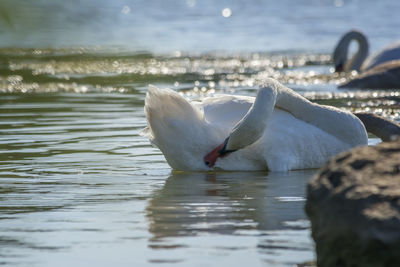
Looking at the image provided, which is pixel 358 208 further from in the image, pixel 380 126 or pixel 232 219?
pixel 380 126

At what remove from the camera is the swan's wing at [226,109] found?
27.0ft

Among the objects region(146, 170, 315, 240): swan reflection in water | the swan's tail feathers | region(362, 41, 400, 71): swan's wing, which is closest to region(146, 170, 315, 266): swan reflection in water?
region(146, 170, 315, 240): swan reflection in water

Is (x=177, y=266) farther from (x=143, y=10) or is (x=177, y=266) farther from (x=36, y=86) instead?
(x=143, y=10)

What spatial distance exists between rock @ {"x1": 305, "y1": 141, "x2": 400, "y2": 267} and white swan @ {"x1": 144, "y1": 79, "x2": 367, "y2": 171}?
3159mm

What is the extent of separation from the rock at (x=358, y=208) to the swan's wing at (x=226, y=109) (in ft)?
12.1

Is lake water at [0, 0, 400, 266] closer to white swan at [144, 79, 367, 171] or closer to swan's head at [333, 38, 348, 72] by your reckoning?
white swan at [144, 79, 367, 171]

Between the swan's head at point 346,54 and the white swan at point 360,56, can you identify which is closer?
the white swan at point 360,56

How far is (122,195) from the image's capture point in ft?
22.5

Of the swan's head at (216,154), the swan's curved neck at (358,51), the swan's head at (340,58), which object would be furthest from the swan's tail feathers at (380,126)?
the swan's curved neck at (358,51)

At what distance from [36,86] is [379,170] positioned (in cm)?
1208

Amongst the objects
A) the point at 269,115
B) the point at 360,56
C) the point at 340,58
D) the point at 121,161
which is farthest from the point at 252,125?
the point at 360,56

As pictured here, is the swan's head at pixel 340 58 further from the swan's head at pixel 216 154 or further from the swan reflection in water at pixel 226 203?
the swan's head at pixel 216 154

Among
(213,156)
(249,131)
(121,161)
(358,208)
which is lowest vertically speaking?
(121,161)

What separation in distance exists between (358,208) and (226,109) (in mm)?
4436
